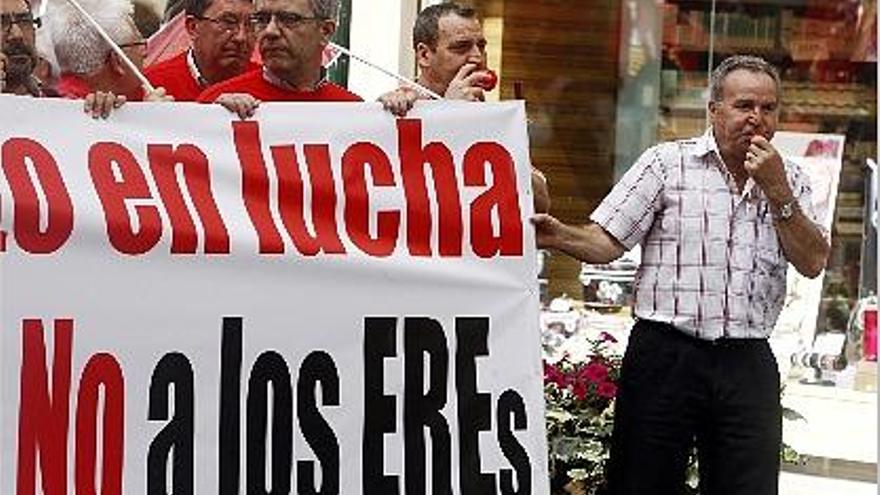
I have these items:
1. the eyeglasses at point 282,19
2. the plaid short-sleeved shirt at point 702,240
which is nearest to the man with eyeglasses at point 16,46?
the eyeglasses at point 282,19

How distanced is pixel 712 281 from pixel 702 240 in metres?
0.11

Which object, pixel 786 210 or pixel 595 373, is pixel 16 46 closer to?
pixel 786 210

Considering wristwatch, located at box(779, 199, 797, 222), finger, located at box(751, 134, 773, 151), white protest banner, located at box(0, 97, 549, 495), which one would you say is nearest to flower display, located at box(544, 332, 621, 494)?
wristwatch, located at box(779, 199, 797, 222)

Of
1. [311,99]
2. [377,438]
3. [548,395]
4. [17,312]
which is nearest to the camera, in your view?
[17,312]

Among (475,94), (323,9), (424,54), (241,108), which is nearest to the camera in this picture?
(241,108)

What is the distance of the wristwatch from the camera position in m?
5.32

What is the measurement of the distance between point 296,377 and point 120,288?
44 cm

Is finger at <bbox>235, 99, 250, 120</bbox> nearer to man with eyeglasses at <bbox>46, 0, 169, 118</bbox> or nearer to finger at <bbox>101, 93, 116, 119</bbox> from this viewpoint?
finger at <bbox>101, 93, 116, 119</bbox>

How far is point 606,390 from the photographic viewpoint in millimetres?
6180

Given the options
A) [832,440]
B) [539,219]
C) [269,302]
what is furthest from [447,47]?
[832,440]

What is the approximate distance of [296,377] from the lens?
15.5ft

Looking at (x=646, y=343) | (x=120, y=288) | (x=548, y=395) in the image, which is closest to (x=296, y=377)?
(x=120, y=288)

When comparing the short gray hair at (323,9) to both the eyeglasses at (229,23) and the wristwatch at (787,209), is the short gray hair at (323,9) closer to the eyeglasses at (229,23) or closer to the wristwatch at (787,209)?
the eyeglasses at (229,23)

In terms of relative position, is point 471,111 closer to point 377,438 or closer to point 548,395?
point 377,438
